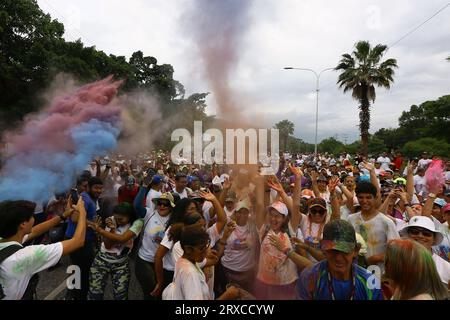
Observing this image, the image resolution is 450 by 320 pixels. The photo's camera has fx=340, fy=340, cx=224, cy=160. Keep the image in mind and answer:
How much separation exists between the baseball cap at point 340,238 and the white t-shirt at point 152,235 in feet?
7.27

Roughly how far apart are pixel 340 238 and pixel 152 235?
2426 millimetres

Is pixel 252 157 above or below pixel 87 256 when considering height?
above

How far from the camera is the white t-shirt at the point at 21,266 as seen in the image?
242cm

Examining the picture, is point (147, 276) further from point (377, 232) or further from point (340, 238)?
point (377, 232)

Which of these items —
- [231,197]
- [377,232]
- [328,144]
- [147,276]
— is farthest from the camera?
[328,144]

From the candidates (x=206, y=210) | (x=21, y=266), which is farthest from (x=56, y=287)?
(x=21, y=266)

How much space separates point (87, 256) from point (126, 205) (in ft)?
3.07

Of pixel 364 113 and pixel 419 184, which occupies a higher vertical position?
pixel 364 113

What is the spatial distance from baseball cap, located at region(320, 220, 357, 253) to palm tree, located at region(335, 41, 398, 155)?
23.6 m

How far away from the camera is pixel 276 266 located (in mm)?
3498
